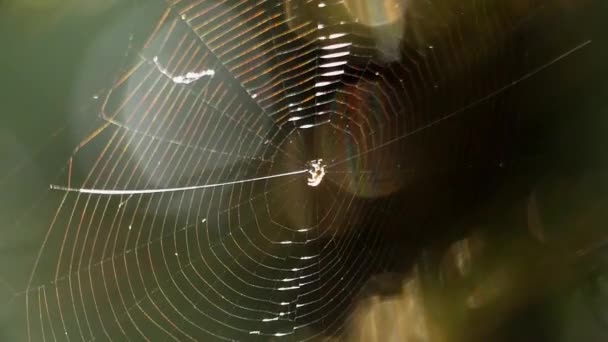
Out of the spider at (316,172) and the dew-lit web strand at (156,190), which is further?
the spider at (316,172)

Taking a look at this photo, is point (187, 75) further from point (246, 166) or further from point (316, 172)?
point (316, 172)

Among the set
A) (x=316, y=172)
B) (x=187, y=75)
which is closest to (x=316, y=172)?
(x=316, y=172)

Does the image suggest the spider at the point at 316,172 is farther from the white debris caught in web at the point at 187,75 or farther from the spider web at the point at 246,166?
the white debris caught in web at the point at 187,75

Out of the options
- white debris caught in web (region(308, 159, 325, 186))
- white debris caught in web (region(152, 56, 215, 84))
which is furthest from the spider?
white debris caught in web (region(152, 56, 215, 84))

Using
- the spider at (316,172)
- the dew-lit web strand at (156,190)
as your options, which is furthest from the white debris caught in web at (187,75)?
the spider at (316,172)

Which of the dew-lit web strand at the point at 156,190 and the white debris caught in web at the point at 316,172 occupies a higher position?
the white debris caught in web at the point at 316,172

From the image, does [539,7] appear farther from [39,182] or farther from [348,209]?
[39,182]

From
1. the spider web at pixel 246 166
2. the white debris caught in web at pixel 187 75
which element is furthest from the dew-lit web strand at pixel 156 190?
the white debris caught in web at pixel 187 75

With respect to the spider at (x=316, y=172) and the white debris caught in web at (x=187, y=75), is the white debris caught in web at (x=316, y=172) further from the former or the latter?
the white debris caught in web at (x=187, y=75)
